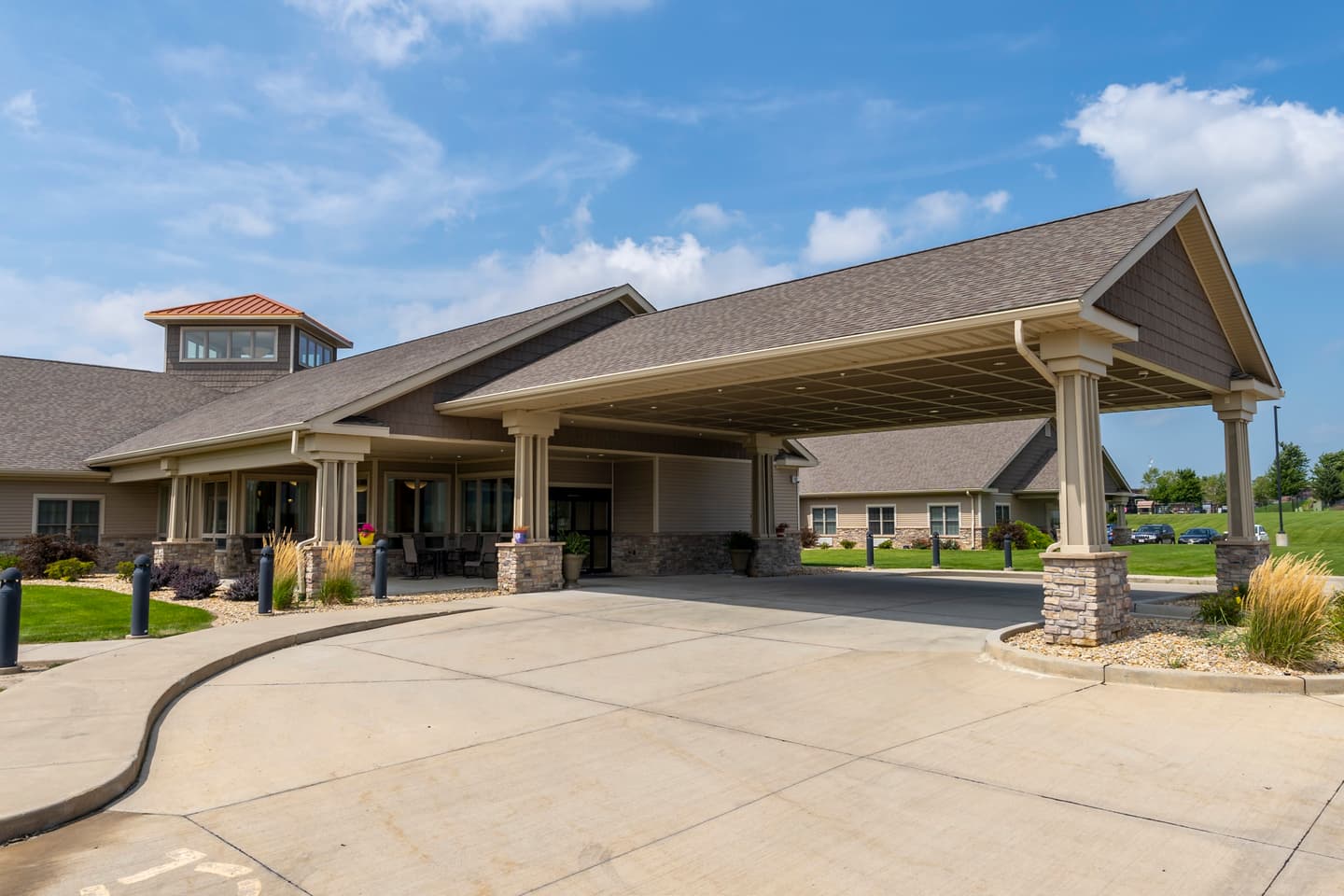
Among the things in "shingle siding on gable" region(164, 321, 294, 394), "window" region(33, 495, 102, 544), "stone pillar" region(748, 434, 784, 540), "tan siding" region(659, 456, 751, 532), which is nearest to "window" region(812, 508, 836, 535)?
"tan siding" region(659, 456, 751, 532)

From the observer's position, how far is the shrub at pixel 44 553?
22.8m

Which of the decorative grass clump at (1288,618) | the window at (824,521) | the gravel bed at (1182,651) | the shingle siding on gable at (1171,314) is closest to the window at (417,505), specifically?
the gravel bed at (1182,651)

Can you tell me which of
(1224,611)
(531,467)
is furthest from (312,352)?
(1224,611)

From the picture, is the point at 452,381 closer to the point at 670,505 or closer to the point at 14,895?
the point at 670,505

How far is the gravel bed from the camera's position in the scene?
8.87 meters

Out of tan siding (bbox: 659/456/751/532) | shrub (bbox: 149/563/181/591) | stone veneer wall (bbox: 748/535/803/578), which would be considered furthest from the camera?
tan siding (bbox: 659/456/751/532)

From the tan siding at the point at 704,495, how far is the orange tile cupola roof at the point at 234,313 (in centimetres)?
1717

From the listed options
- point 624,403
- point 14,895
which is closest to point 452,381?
point 624,403

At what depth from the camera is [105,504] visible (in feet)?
86.9

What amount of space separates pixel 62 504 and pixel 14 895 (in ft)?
85.2

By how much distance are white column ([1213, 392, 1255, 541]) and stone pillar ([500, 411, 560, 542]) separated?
41.3 feet

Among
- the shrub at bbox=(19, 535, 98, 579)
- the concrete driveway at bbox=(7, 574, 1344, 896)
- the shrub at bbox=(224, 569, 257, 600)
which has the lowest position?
the concrete driveway at bbox=(7, 574, 1344, 896)

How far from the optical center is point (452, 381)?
1861cm

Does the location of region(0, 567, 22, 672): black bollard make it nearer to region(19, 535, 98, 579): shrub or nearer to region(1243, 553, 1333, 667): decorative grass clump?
region(1243, 553, 1333, 667): decorative grass clump
